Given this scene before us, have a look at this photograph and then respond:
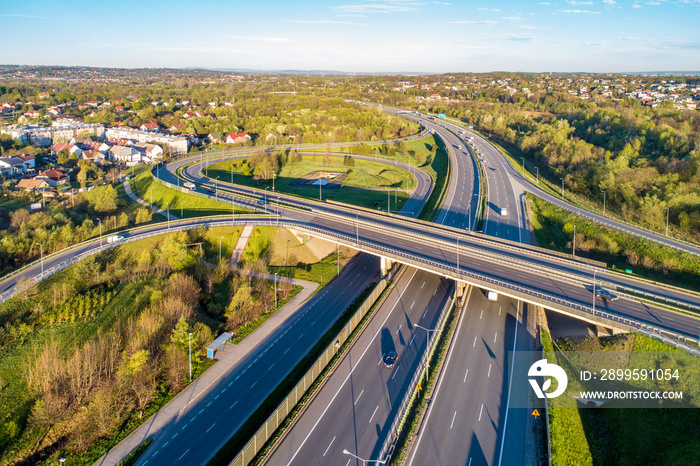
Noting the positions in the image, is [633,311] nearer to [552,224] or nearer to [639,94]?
[552,224]

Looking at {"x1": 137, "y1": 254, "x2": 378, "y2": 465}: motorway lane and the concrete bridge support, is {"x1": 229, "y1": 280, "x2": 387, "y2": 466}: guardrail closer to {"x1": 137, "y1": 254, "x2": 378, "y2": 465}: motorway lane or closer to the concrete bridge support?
{"x1": 137, "y1": 254, "x2": 378, "y2": 465}: motorway lane

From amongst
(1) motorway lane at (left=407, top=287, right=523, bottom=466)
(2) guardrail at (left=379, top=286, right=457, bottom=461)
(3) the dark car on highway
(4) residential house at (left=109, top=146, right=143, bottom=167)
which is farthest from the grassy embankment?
(4) residential house at (left=109, top=146, right=143, bottom=167)

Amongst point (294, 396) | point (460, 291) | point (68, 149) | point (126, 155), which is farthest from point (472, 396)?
point (68, 149)

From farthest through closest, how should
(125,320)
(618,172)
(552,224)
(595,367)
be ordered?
1. (618,172)
2. (552,224)
3. (125,320)
4. (595,367)

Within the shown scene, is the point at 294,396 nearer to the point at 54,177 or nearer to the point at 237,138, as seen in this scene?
the point at 54,177

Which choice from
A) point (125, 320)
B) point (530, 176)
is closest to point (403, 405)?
point (125, 320)

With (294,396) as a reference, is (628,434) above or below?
below

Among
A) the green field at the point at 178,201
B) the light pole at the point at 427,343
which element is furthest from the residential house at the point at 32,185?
the light pole at the point at 427,343
